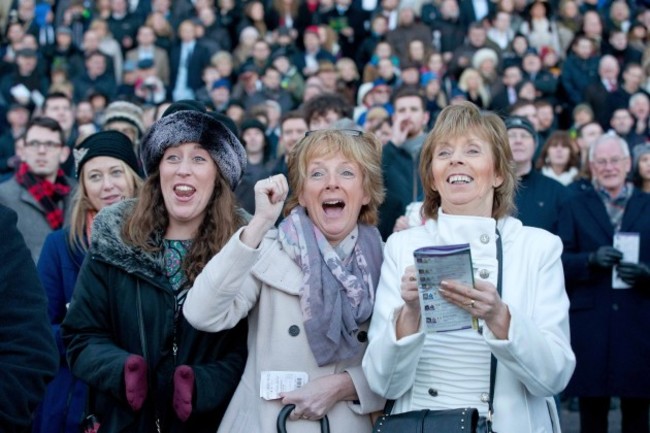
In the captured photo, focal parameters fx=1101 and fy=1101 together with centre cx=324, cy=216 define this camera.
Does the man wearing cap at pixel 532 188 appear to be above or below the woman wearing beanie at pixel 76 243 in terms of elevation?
above

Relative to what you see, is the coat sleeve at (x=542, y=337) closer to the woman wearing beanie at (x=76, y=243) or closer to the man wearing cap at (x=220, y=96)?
the woman wearing beanie at (x=76, y=243)

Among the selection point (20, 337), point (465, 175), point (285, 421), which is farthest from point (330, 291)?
point (20, 337)

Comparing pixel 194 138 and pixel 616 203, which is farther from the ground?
pixel 616 203

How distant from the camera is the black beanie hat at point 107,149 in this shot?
19.0ft

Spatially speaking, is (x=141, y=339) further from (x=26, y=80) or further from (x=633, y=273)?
(x=26, y=80)

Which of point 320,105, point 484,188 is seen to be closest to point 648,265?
point 320,105

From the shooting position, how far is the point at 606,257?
23.6ft

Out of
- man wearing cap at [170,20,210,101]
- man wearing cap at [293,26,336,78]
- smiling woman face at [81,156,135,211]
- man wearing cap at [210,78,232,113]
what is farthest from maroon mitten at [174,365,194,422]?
man wearing cap at [170,20,210,101]

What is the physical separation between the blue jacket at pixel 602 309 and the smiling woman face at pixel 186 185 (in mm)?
3469

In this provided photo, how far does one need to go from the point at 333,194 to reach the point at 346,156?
17cm

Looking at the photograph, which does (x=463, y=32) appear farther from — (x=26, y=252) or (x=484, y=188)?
(x=26, y=252)

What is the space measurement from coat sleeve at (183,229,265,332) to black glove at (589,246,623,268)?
366cm

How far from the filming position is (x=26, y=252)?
119 inches

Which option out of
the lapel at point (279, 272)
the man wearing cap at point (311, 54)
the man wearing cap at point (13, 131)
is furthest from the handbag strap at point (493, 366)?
the man wearing cap at point (311, 54)
